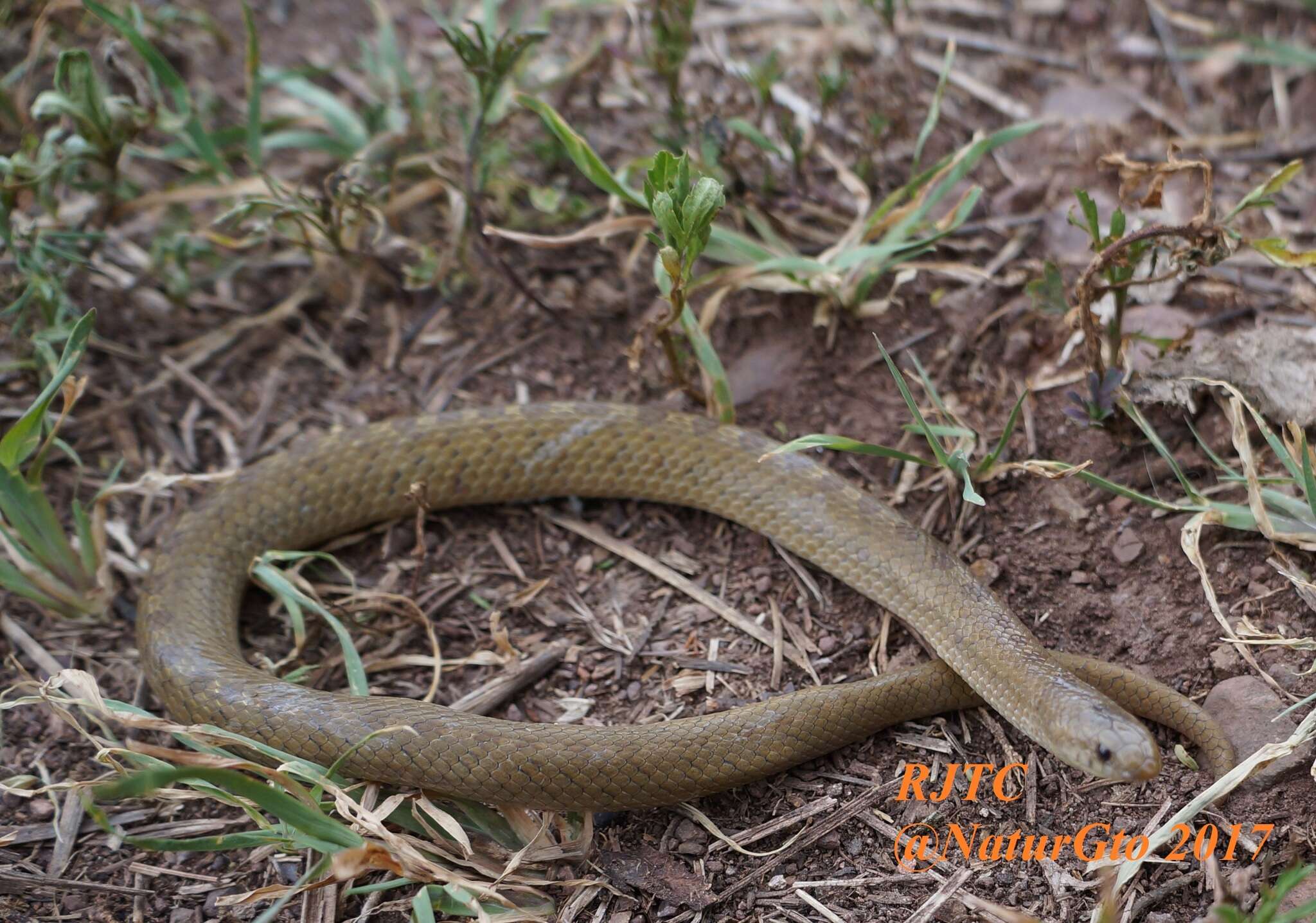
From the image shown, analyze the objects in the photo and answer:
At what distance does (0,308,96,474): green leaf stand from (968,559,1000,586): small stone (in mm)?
3642

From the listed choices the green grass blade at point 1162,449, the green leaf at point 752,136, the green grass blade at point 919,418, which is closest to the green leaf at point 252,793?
the green grass blade at point 919,418

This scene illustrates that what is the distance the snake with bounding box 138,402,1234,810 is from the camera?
153 inches

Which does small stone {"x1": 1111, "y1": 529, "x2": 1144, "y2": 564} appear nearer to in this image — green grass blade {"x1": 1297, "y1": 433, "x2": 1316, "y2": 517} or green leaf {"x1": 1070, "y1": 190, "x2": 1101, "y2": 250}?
green grass blade {"x1": 1297, "y1": 433, "x2": 1316, "y2": 517}

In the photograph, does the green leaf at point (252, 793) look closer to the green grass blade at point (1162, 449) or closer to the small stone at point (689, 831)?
the small stone at point (689, 831)

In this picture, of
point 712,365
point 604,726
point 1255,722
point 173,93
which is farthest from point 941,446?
point 173,93

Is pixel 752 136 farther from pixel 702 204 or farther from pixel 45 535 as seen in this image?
pixel 45 535

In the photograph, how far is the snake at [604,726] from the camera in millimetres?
3877

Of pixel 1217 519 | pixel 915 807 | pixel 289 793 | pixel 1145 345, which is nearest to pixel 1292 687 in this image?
pixel 1217 519

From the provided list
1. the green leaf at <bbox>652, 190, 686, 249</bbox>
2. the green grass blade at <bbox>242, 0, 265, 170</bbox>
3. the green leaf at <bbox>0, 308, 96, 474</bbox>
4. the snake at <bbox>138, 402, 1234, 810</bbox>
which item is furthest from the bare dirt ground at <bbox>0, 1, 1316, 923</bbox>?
the green leaf at <bbox>652, 190, 686, 249</bbox>

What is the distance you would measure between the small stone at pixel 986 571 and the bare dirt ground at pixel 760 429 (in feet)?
0.05

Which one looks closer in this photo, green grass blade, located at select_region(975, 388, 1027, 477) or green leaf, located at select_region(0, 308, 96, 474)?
green leaf, located at select_region(0, 308, 96, 474)

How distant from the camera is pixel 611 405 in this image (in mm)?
5219

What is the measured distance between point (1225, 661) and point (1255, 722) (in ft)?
0.98

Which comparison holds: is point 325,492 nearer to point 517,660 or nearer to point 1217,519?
point 517,660
